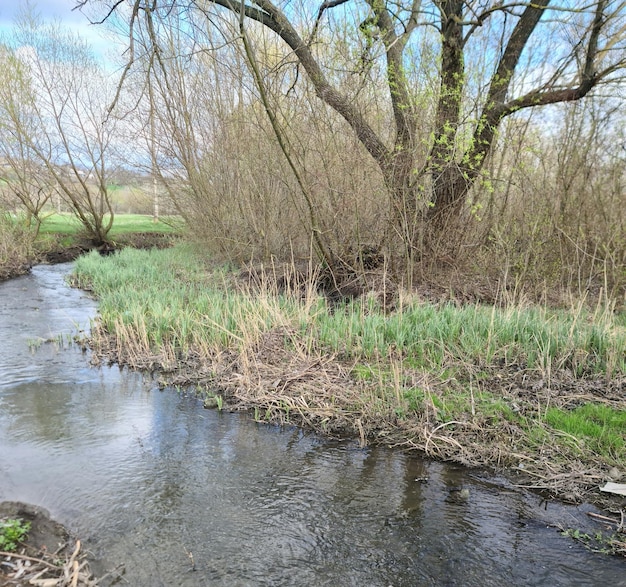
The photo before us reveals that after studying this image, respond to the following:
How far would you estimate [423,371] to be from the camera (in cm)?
564

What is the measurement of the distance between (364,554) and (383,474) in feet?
3.38

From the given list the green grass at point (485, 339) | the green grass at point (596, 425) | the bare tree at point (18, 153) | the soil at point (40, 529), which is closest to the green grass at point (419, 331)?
the green grass at point (485, 339)

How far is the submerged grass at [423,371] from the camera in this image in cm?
434

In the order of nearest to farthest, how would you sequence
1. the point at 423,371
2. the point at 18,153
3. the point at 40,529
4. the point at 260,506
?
1. the point at 40,529
2. the point at 260,506
3. the point at 423,371
4. the point at 18,153

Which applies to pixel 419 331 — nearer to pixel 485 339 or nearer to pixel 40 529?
pixel 485 339

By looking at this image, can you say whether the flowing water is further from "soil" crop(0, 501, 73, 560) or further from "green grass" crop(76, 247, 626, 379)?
"green grass" crop(76, 247, 626, 379)

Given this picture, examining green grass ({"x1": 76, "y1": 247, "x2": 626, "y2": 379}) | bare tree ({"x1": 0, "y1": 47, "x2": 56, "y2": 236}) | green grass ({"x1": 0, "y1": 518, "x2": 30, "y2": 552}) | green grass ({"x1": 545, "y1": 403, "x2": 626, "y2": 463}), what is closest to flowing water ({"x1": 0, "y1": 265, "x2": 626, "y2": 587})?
green grass ({"x1": 0, "y1": 518, "x2": 30, "y2": 552})

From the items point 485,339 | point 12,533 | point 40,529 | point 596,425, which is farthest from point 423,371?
point 12,533

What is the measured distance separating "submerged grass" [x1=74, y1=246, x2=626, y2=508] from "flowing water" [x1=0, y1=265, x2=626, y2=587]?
1.18 ft

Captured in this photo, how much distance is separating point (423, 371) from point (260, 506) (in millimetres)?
2719

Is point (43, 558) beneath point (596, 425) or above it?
beneath

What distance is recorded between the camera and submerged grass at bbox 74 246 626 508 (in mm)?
4336

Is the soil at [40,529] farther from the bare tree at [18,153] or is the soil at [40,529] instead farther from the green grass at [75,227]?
the green grass at [75,227]

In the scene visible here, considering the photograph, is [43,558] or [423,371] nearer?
[43,558]
